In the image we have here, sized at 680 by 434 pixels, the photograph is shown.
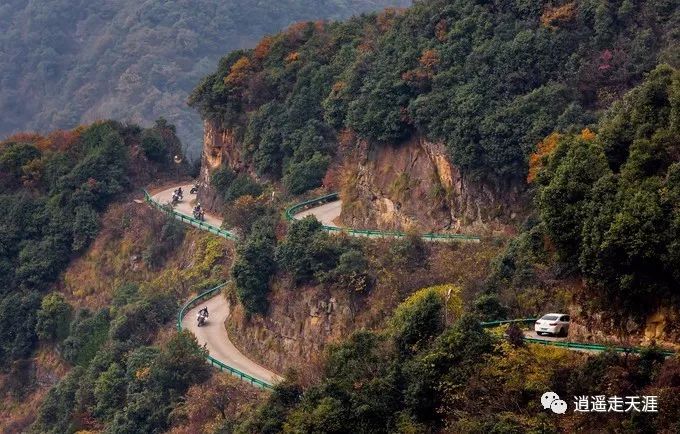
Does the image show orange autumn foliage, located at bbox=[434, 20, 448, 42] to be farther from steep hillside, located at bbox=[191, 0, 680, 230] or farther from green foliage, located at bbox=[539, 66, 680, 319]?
green foliage, located at bbox=[539, 66, 680, 319]

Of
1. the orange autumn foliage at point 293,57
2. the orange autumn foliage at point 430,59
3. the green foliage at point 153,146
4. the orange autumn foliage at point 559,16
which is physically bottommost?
the green foliage at point 153,146

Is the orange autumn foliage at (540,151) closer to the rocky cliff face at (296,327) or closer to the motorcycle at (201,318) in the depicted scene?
the rocky cliff face at (296,327)

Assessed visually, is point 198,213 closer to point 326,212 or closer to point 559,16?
point 326,212

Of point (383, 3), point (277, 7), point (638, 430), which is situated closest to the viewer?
point (638, 430)

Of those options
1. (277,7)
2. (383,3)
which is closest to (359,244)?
(277,7)

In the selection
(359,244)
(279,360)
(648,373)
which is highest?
(648,373)

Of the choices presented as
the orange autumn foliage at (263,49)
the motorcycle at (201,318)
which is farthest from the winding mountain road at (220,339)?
the orange autumn foliage at (263,49)

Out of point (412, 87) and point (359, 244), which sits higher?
point (412, 87)

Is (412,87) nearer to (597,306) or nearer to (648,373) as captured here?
(597,306)
